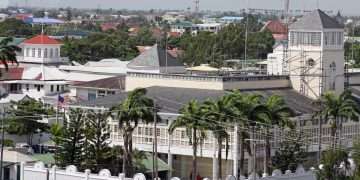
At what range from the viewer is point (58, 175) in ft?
193

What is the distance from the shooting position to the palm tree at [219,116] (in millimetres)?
59000

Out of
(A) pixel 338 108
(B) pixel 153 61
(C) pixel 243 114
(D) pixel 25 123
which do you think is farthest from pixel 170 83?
(C) pixel 243 114

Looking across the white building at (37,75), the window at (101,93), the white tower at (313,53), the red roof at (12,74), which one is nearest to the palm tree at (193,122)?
the white tower at (313,53)

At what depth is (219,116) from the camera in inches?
2345

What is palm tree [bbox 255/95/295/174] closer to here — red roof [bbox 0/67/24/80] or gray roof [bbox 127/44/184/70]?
gray roof [bbox 127/44/184/70]

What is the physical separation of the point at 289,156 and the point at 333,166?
118 inches

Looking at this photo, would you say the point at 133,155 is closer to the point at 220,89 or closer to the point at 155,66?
the point at 220,89

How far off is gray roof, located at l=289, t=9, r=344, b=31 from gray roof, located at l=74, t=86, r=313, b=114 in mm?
4193

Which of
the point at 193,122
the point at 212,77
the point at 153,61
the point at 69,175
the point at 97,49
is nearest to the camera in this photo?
the point at 69,175

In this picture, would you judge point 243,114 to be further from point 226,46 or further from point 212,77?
point 226,46

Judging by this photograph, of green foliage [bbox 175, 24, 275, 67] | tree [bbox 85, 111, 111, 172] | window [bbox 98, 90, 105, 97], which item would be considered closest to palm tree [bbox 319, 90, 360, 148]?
tree [bbox 85, 111, 111, 172]

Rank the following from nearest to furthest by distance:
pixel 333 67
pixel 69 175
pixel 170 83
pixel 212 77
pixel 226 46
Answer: pixel 69 175
pixel 212 77
pixel 170 83
pixel 333 67
pixel 226 46

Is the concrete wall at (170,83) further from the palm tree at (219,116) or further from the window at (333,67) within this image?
the palm tree at (219,116)

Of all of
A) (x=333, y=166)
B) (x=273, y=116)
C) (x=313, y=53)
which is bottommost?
(x=333, y=166)
